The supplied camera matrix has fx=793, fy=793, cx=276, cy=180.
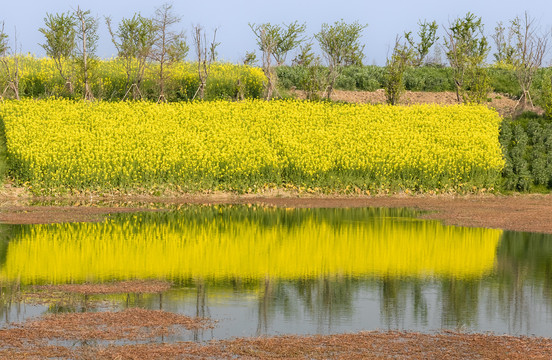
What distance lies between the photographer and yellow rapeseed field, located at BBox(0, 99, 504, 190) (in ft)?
108

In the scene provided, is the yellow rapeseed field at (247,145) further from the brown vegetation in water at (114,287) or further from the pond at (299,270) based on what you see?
the brown vegetation in water at (114,287)

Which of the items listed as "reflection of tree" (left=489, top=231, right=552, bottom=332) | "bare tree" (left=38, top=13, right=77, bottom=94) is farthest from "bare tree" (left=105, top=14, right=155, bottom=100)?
"reflection of tree" (left=489, top=231, right=552, bottom=332)

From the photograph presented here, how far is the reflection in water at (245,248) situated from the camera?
16.2m

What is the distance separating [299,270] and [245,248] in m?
3.29

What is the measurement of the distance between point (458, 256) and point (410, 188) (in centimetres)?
1624

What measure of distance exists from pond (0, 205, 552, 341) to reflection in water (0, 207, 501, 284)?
32mm

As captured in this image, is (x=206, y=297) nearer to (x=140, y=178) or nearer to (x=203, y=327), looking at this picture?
(x=203, y=327)

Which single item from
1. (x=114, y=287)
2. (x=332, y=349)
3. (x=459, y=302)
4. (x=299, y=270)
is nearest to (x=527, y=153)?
(x=299, y=270)

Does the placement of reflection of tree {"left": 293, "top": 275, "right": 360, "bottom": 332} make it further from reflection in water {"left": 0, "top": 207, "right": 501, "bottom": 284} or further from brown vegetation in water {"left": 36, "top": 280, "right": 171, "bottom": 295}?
brown vegetation in water {"left": 36, "top": 280, "right": 171, "bottom": 295}

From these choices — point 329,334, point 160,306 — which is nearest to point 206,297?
point 160,306

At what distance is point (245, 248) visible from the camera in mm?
19500

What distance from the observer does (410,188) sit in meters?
34.6

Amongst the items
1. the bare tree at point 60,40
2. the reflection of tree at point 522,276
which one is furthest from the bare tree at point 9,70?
the reflection of tree at point 522,276

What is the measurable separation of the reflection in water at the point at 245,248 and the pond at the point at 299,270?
3 centimetres
